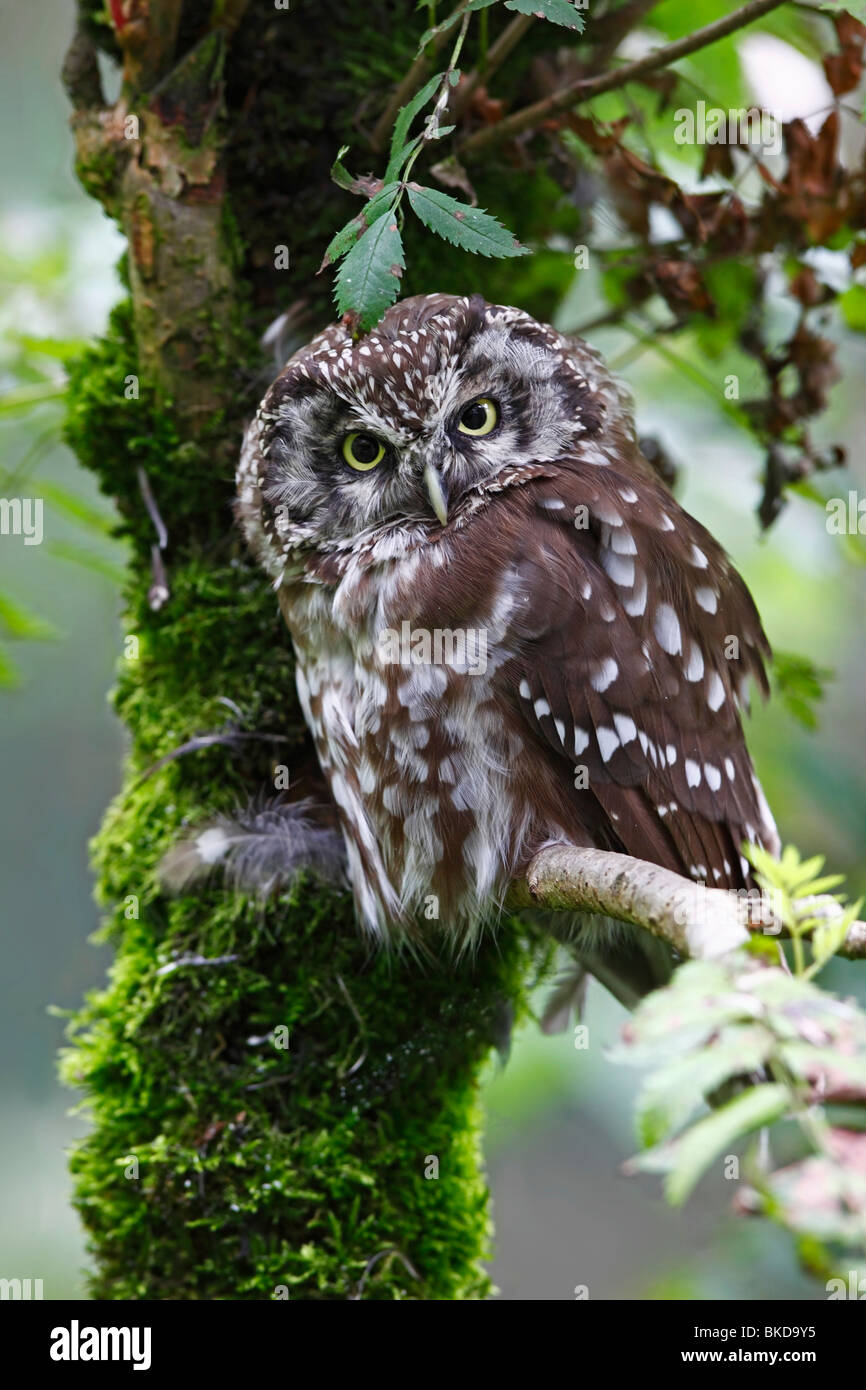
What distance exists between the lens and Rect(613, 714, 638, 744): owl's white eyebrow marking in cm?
253

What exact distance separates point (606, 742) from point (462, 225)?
3.67ft

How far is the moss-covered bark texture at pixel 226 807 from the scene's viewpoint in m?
2.66

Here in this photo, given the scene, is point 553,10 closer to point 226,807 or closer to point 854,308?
point 226,807

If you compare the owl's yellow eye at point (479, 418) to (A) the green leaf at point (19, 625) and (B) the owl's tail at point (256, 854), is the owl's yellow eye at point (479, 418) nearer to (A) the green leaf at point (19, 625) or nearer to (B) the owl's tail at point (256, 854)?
(B) the owl's tail at point (256, 854)

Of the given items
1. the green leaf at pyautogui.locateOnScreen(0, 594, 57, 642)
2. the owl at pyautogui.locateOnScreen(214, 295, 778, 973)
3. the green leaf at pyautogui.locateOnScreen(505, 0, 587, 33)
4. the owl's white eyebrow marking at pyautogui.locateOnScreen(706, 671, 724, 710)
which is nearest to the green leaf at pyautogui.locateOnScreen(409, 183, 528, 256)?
the green leaf at pyautogui.locateOnScreen(505, 0, 587, 33)

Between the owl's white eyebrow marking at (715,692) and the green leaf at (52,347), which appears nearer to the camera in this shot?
the owl's white eyebrow marking at (715,692)

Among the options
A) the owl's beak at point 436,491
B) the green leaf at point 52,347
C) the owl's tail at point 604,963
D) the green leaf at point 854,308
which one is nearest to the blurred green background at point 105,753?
the green leaf at point 52,347

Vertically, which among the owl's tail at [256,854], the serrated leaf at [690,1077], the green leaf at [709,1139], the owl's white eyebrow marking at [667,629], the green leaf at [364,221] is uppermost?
the green leaf at [364,221]

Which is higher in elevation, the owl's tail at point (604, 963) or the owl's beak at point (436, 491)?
the owl's beak at point (436, 491)

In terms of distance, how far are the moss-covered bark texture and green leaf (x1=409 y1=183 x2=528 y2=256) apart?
45.0 inches

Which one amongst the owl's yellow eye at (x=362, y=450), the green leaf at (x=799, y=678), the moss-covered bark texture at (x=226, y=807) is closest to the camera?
the owl's yellow eye at (x=362, y=450)

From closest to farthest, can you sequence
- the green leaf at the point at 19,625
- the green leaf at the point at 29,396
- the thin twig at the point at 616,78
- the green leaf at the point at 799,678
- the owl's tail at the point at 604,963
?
the thin twig at the point at 616,78, the owl's tail at the point at 604,963, the green leaf at the point at 799,678, the green leaf at the point at 29,396, the green leaf at the point at 19,625

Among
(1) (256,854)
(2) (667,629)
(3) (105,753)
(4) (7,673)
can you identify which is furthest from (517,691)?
(3) (105,753)

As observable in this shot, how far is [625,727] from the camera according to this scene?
8.33 ft
